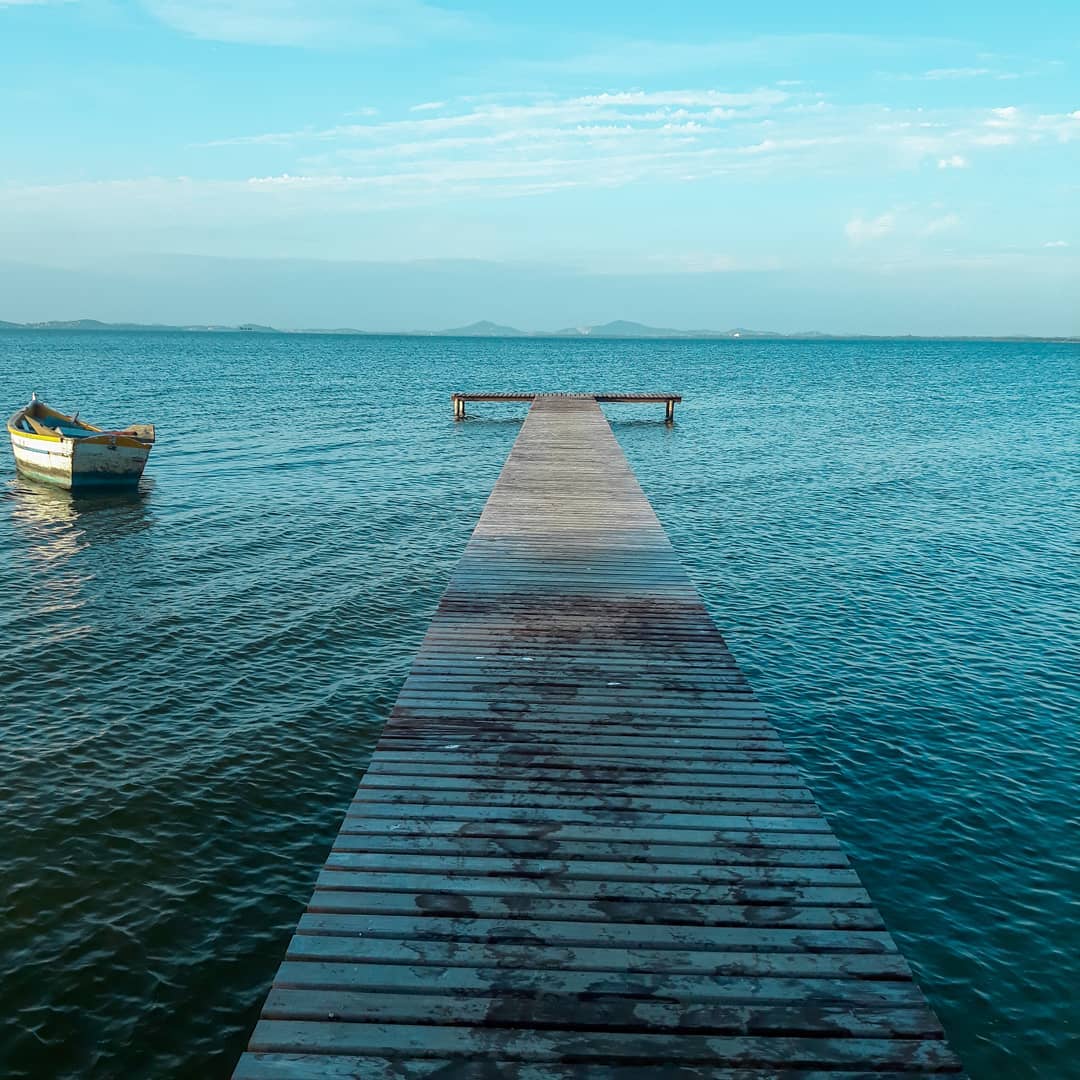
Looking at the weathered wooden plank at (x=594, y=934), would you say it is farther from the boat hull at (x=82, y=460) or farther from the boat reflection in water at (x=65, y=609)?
the boat hull at (x=82, y=460)

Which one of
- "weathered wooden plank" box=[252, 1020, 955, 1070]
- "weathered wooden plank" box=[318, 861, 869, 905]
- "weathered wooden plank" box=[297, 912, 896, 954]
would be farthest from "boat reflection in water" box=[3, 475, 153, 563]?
"weathered wooden plank" box=[252, 1020, 955, 1070]

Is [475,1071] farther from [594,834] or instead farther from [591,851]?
[594,834]

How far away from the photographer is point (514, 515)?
2108cm

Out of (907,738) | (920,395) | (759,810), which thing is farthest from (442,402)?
(759,810)

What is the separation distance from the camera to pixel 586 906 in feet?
22.7

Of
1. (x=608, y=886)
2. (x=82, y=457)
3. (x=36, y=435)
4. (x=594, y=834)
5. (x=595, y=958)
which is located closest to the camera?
(x=595, y=958)

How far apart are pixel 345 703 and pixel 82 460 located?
69.5 feet

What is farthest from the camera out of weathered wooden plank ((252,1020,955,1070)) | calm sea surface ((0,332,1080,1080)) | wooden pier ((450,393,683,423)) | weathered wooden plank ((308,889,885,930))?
wooden pier ((450,393,683,423))

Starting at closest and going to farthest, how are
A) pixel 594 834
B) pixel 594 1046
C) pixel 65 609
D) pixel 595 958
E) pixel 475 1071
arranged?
pixel 475 1071, pixel 594 1046, pixel 595 958, pixel 594 834, pixel 65 609

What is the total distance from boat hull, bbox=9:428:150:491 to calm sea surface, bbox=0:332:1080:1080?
106 cm

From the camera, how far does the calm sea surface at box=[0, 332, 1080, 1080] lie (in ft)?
31.4

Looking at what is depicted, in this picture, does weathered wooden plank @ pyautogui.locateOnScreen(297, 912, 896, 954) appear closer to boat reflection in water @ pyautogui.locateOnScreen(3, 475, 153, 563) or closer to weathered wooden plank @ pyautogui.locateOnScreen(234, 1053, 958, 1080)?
weathered wooden plank @ pyautogui.locateOnScreen(234, 1053, 958, 1080)

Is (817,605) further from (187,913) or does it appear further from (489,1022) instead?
(489,1022)

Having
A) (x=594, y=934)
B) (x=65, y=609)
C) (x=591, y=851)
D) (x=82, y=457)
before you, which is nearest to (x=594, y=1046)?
(x=594, y=934)
